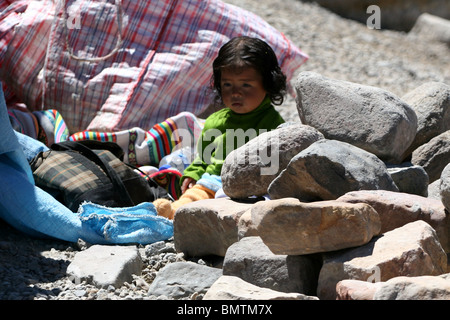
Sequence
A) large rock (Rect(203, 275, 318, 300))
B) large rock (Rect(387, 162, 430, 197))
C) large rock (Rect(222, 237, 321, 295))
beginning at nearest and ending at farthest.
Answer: large rock (Rect(203, 275, 318, 300)) → large rock (Rect(222, 237, 321, 295)) → large rock (Rect(387, 162, 430, 197))

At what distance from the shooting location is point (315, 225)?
2295mm

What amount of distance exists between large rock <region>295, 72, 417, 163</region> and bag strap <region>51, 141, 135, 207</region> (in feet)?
3.07

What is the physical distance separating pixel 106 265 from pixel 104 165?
34.0 inches

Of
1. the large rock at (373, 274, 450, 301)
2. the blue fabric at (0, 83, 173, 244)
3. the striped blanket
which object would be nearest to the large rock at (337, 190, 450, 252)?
the large rock at (373, 274, 450, 301)

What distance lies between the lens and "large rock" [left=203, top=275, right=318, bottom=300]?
205cm

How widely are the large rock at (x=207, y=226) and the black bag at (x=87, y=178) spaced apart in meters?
0.49

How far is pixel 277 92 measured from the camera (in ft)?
12.6

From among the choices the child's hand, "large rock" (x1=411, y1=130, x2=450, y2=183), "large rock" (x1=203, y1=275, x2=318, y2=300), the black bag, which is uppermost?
"large rock" (x1=203, y1=275, x2=318, y2=300)

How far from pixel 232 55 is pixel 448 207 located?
165cm

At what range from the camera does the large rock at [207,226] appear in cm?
274

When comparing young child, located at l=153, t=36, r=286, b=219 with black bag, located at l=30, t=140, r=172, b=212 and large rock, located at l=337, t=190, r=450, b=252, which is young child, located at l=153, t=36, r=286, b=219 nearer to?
black bag, located at l=30, t=140, r=172, b=212

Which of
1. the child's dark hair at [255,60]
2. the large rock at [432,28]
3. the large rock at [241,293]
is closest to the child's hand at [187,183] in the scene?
the child's dark hair at [255,60]

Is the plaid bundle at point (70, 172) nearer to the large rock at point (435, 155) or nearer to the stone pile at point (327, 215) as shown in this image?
the stone pile at point (327, 215)

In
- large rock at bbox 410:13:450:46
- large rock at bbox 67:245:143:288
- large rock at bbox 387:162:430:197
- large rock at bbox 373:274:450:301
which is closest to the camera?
large rock at bbox 373:274:450:301
